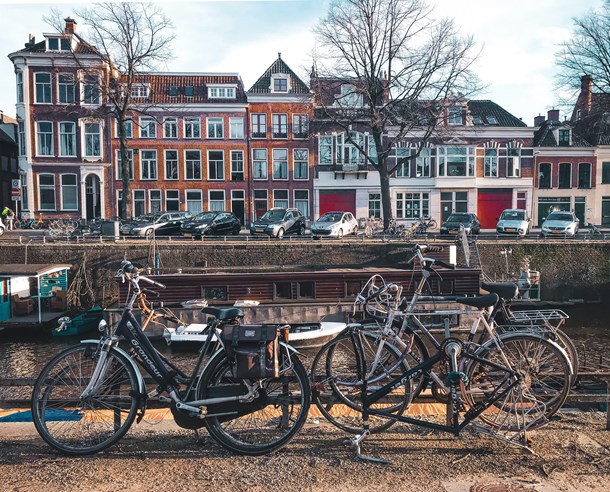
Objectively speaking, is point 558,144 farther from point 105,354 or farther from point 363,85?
point 105,354

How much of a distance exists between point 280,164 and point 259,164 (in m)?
1.49

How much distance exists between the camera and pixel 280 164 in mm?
38469

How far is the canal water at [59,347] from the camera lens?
14828 millimetres

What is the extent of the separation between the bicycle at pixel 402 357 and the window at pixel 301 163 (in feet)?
113

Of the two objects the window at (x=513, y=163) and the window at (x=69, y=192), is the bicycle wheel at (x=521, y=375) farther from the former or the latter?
the window at (x=513, y=163)

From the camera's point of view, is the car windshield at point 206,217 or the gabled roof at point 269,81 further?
the gabled roof at point 269,81

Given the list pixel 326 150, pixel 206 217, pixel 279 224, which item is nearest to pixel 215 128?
pixel 326 150

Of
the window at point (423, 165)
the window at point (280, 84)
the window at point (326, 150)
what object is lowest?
the window at point (423, 165)

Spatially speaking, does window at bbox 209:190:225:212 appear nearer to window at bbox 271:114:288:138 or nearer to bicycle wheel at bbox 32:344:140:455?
window at bbox 271:114:288:138

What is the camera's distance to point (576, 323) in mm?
20562

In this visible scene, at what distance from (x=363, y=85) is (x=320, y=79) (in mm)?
2214

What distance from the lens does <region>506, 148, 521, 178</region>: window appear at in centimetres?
3859

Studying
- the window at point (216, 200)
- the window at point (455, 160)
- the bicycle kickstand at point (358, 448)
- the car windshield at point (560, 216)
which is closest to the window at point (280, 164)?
the window at point (216, 200)

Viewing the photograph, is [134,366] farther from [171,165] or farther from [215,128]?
[215,128]
